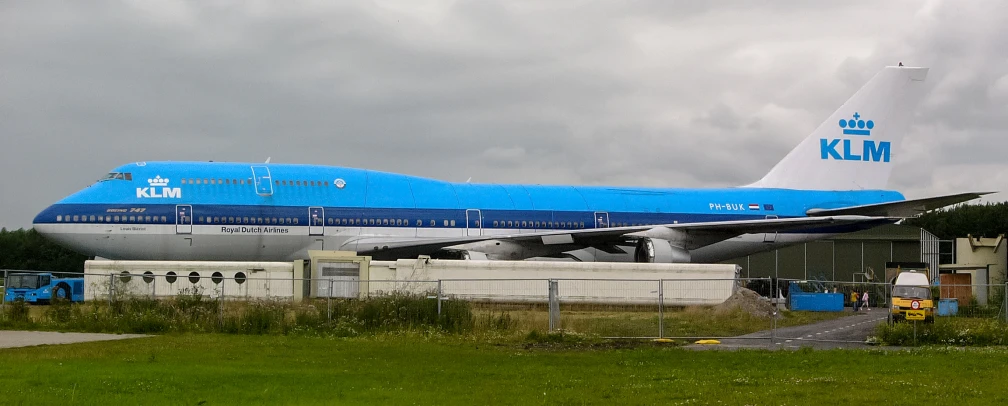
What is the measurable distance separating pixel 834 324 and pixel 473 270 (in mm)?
10808

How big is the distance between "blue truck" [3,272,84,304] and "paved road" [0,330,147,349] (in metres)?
15.3

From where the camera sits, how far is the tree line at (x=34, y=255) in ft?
231

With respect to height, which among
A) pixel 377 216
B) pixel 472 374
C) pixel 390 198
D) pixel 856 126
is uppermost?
pixel 856 126

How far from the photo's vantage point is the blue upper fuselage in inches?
1254

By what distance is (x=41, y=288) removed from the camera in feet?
124

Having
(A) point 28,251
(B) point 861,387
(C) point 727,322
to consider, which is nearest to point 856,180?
(C) point 727,322

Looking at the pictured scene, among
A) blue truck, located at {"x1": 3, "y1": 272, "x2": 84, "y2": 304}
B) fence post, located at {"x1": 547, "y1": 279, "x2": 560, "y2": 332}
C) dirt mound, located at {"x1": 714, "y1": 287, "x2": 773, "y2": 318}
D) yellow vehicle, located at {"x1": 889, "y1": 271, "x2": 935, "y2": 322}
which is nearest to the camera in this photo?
fence post, located at {"x1": 547, "y1": 279, "x2": 560, "y2": 332}

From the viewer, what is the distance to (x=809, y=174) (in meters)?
42.0

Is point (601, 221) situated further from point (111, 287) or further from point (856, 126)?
point (111, 287)

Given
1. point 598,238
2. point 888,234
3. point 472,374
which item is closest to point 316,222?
point 598,238

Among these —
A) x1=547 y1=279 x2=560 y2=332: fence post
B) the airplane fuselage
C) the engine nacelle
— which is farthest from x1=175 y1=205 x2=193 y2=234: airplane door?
the engine nacelle

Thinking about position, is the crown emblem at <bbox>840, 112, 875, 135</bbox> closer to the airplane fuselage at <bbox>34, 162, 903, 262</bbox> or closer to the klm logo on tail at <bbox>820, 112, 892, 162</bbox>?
the klm logo on tail at <bbox>820, 112, 892, 162</bbox>

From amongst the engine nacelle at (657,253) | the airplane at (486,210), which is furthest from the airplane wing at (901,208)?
the engine nacelle at (657,253)

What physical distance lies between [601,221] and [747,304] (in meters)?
10.6
